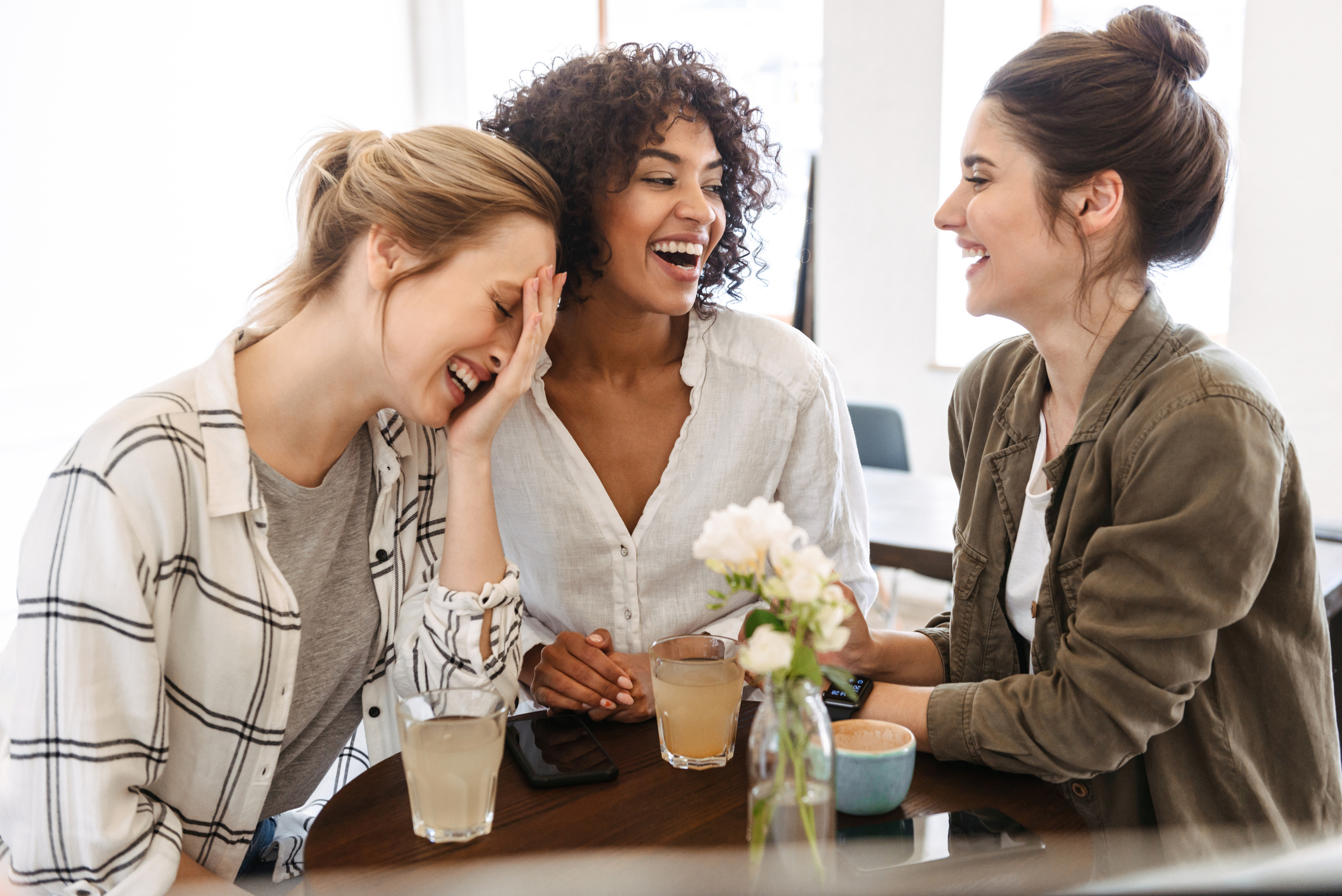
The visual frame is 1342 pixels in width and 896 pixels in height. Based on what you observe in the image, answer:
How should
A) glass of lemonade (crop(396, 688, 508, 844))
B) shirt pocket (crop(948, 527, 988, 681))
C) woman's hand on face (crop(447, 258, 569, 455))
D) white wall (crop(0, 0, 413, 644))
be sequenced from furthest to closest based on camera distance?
white wall (crop(0, 0, 413, 644)) → shirt pocket (crop(948, 527, 988, 681)) → woman's hand on face (crop(447, 258, 569, 455)) → glass of lemonade (crop(396, 688, 508, 844))

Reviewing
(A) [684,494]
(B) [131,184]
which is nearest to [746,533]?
(A) [684,494]

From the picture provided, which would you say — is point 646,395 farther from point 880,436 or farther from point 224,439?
point 880,436

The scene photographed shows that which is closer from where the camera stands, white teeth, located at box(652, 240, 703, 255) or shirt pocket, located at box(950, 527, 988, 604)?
shirt pocket, located at box(950, 527, 988, 604)

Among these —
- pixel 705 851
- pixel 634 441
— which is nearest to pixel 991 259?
pixel 634 441

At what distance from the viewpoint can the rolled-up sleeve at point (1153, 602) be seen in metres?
1.00

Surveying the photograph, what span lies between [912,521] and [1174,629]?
143cm

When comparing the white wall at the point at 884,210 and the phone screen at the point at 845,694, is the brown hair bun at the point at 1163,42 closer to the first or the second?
the phone screen at the point at 845,694

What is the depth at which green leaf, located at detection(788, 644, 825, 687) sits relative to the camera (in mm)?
694

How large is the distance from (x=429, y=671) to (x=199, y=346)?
351 cm

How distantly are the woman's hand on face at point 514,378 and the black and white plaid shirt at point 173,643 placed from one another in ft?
0.40

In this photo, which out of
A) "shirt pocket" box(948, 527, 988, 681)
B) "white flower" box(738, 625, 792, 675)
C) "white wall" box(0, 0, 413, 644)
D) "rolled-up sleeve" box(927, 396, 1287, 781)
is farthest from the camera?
"white wall" box(0, 0, 413, 644)

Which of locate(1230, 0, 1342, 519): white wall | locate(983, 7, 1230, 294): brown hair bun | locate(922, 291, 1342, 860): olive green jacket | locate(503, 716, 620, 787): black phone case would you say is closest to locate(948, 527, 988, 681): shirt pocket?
locate(922, 291, 1342, 860): olive green jacket

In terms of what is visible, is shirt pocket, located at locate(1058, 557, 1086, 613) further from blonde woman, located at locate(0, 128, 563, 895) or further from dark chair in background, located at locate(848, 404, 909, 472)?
dark chair in background, located at locate(848, 404, 909, 472)

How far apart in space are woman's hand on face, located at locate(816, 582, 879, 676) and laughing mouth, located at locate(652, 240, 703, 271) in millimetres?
598
